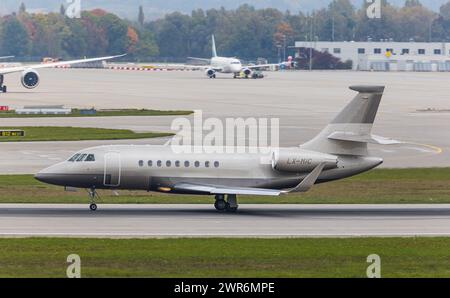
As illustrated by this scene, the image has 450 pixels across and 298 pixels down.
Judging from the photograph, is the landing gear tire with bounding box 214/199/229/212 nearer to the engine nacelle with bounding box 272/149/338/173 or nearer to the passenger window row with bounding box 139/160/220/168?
the passenger window row with bounding box 139/160/220/168

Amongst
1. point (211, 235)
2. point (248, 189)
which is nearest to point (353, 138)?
point (248, 189)

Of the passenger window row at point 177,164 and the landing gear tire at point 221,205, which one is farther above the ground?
the passenger window row at point 177,164

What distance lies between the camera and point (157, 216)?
43219 millimetres

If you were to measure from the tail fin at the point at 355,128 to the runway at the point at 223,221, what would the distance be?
247 centimetres

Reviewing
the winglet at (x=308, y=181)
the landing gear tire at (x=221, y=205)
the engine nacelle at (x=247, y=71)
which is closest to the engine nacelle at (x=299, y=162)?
the winglet at (x=308, y=181)

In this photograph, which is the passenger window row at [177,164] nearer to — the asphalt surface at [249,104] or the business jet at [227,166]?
the business jet at [227,166]

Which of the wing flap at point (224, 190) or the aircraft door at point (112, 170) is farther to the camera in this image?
the aircraft door at point (112, 170)

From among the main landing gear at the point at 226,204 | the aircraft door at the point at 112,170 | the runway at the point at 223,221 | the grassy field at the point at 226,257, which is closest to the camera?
the grassy field at the point at 226,257

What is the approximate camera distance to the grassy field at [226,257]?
30094mm

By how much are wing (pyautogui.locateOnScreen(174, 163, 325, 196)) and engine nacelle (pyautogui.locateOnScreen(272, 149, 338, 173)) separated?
0.36m

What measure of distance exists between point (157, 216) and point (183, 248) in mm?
8791
